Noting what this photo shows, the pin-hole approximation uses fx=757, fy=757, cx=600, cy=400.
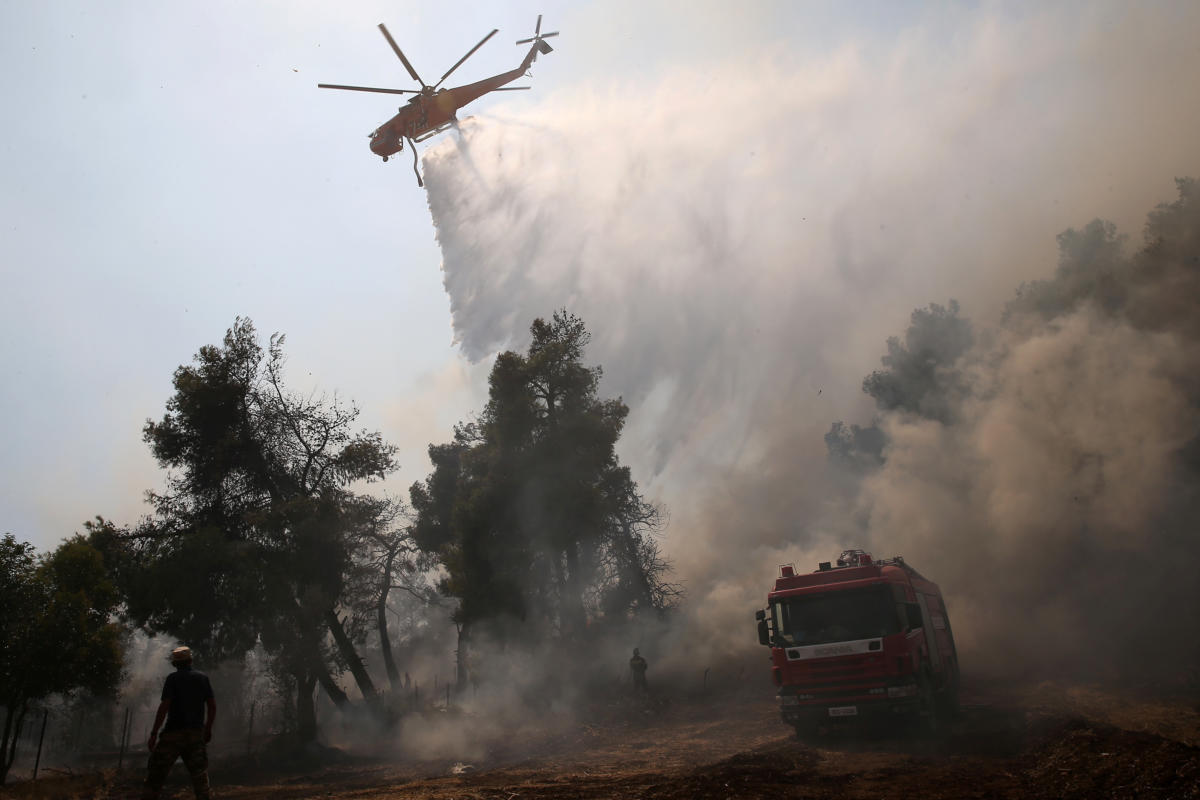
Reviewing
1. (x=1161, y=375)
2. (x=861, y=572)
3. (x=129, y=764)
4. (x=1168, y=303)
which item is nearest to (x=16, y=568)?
(x=129, y=764)

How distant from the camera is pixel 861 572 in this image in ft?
52.4

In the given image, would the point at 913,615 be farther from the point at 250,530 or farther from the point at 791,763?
the point at 250,530

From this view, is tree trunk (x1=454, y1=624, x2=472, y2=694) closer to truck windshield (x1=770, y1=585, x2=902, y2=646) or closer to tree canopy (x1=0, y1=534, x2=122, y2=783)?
tree canopy (x1=0, y1=534, x2=122, y2=783)

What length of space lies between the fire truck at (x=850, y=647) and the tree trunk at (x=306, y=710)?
1457 centimetres

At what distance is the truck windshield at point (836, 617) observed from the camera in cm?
1529

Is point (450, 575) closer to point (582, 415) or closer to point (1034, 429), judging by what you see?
point (582, 415)

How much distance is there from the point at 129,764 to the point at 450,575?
1364 cm

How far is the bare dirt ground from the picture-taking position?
10.1 meters

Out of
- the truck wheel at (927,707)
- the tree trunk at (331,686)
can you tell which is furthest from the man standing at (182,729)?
the tree trunk at (331,686)

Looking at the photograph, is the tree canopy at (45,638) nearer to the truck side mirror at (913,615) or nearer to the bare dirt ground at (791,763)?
the bare dirt ground at (791,763)

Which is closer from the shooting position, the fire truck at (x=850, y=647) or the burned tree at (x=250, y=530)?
the fire truck at (x=850, y=647)

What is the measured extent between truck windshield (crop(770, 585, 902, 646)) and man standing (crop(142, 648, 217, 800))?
1122 cm

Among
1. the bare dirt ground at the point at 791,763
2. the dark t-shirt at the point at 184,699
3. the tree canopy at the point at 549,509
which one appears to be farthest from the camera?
the tree canopy at the point at 549,509

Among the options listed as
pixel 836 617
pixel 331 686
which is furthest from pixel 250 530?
pixel 836 617
